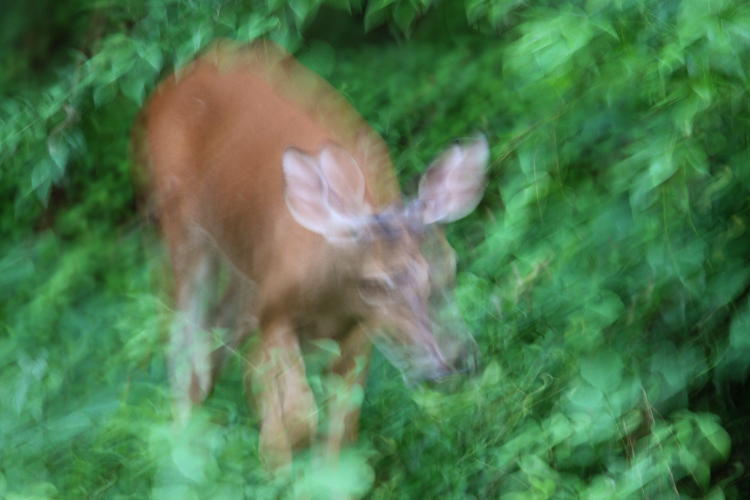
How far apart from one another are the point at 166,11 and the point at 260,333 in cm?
165

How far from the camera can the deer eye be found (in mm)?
4812

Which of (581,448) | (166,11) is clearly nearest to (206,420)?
(581,448)

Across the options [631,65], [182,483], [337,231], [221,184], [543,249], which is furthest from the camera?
[221,184]

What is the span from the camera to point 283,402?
471 cm

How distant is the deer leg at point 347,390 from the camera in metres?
4.02

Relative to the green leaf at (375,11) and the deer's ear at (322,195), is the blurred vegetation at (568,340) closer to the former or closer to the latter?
the green leaf at (375,11)

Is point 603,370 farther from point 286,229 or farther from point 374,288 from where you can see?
point 286,229

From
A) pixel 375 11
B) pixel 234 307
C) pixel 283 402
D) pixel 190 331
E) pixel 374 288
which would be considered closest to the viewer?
pixel 283 402

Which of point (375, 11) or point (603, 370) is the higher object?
point (375, 11)

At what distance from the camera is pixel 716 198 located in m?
4.10

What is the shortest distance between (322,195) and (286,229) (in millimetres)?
444

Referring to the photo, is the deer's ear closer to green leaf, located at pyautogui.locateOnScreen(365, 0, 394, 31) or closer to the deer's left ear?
the deer's left ear

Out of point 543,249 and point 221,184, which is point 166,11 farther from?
point 543,249

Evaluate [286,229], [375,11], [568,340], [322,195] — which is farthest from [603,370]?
[375,11]
